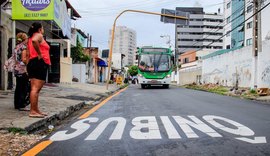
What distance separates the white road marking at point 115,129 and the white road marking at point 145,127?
0.20 metres

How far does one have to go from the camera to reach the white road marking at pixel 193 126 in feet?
17.7

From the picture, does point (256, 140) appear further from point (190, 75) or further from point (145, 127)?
point (190, 75)

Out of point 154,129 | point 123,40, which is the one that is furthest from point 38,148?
point 123,40

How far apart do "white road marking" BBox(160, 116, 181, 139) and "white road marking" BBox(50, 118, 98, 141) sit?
1449mm

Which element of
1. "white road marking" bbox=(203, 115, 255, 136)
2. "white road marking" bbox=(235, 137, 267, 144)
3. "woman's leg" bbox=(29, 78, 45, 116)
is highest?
"woman's leg" bbox=(29, 78, 45, 116)

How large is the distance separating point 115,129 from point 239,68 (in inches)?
919

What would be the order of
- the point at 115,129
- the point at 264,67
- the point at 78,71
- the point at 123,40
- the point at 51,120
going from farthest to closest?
the point at 123,40
the point at 78,71
the point at 264,67
the point at 51,120
the point at 115,129

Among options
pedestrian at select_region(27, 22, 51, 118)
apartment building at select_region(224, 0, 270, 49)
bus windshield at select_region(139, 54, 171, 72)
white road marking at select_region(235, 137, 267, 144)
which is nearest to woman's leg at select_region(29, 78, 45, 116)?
pedestrian at select_region(27, 22, 51, 118)

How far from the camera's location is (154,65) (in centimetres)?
2622

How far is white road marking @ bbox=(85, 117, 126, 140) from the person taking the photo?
17.4 feet

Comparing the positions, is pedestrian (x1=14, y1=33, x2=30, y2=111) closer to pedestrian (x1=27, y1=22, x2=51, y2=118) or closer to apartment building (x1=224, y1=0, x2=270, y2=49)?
pedestrian (x1=27, y1=22, x2=51, y2=118)

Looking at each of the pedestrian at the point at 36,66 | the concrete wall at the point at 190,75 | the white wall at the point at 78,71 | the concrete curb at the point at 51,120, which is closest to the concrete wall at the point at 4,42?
the concrete curb at the point at 51,120

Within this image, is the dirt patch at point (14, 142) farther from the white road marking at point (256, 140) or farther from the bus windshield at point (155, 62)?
the bus windshield at point (155, 62)

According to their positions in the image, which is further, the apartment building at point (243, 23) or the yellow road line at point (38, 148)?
the apartment building at point (243, 23)
